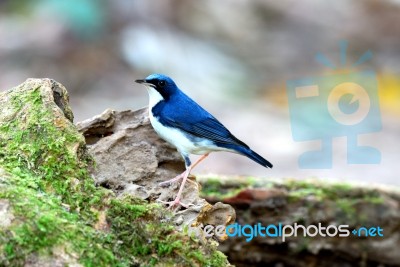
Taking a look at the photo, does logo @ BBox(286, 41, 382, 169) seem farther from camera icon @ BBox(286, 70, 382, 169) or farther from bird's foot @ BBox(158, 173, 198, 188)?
bird's foot @ BBox(158, 173, 198, 188)

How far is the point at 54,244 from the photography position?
2.42 m

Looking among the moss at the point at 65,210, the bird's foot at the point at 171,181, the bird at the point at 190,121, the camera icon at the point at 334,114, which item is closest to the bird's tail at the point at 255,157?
the bird at the point at 190,121

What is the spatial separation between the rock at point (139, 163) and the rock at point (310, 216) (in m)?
1.01

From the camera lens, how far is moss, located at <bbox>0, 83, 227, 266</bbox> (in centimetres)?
244

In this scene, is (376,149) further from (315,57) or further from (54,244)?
(54,244)

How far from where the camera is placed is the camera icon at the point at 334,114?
8330mm

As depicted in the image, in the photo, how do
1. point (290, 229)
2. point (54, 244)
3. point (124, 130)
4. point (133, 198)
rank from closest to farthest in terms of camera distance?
point (54, 244) → point (133, 198) → point (124, 130) → point (290, 229)

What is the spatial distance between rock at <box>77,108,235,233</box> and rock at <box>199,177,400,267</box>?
3.33ft

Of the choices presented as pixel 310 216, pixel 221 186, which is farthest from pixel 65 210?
pixel 310 216

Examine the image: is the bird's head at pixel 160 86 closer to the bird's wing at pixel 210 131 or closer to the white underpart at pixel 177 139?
the white underpart at pixel 177 139

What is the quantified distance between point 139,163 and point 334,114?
637cm

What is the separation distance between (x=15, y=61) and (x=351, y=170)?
5363 mm

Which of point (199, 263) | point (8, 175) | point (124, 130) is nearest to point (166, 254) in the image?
point (199, 263)

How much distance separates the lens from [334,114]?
939 centimetres
